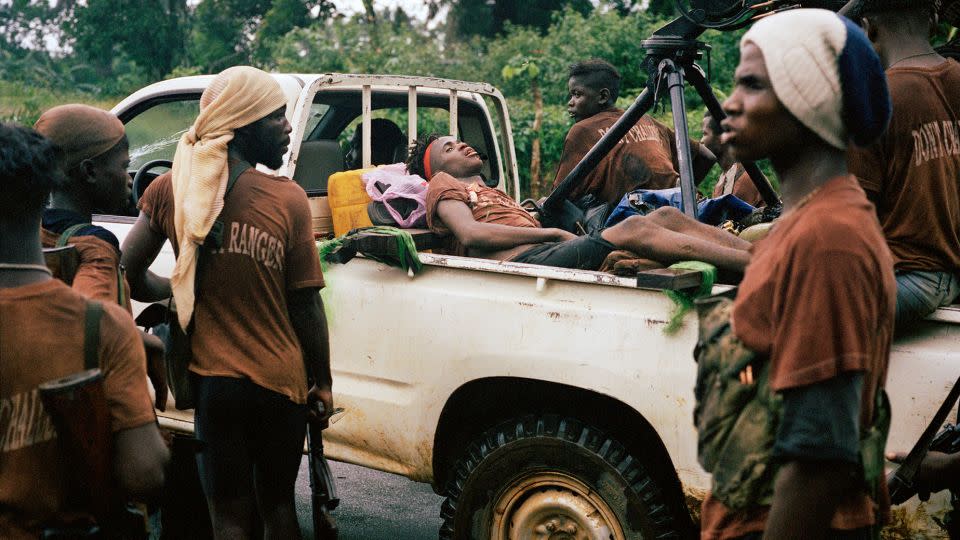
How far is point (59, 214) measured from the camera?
2.66 metres

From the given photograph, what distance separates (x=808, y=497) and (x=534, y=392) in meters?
1.84

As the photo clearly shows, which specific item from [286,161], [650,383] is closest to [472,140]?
[286,161]

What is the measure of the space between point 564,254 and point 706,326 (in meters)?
1.95

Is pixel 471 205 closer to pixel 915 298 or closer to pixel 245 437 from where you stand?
pixel 245 437

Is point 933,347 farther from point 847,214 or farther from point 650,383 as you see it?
point 847,214

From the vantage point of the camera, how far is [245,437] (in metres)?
3.18

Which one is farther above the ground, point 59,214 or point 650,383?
point 59,214

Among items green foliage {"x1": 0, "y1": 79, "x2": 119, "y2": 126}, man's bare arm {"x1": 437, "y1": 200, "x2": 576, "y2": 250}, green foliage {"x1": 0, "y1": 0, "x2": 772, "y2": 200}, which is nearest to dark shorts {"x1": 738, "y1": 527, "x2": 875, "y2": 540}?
man's bare arm {"x1": 437, "y1": 200, "x2": 576, "y2": 250}

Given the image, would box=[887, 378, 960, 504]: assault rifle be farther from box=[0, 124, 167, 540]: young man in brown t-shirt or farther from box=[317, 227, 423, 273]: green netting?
box=[0, 124, 167, 540]: young man in brown t-shirt

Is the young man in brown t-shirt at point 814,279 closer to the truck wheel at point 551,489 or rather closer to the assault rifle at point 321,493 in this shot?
the truck wheel at point 551,489

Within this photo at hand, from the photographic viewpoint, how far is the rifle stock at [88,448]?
188 centimetres

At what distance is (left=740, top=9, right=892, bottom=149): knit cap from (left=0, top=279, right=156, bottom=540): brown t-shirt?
1.39 meters

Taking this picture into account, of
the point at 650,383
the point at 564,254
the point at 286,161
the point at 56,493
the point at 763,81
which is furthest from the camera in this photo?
the point at 286,161

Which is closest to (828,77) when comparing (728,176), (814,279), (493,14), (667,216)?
(814,279)
